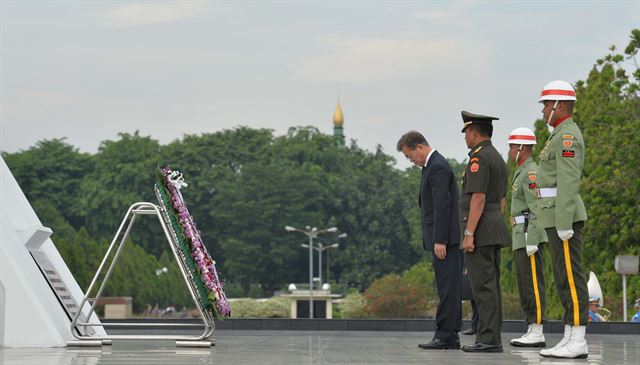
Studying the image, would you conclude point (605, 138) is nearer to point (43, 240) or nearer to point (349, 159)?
point (43, 240)

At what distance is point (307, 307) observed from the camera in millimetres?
57812

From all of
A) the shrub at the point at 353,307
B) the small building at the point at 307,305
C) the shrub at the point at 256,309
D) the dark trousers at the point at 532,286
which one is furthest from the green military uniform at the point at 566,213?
the small building at the point at 307,305

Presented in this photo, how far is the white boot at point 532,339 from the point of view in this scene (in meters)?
12.1

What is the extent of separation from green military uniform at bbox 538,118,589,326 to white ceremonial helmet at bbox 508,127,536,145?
231 centimetres

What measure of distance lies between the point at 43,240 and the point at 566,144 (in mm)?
5138

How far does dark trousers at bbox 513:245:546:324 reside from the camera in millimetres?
12422

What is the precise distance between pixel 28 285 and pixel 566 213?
4.81m

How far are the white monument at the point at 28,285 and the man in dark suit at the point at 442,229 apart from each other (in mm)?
3436

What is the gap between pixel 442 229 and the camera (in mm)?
11336

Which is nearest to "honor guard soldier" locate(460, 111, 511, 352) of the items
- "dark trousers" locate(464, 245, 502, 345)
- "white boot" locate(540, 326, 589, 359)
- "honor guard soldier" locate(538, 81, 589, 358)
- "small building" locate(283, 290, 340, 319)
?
"dark trousers" locate(464, 245, 502, 345)

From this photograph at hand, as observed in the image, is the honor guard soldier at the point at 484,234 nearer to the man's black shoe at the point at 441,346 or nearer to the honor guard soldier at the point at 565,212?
the man's black shoe at the point at 441,346

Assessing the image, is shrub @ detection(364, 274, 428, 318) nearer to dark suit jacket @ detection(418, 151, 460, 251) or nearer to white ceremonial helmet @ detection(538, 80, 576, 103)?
dark suit jacket @ detection(418, 151, 460, 251)

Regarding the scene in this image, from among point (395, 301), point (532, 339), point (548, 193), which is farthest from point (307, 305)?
point (548, 193)

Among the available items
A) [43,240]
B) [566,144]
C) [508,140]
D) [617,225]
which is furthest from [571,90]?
[617,225]
